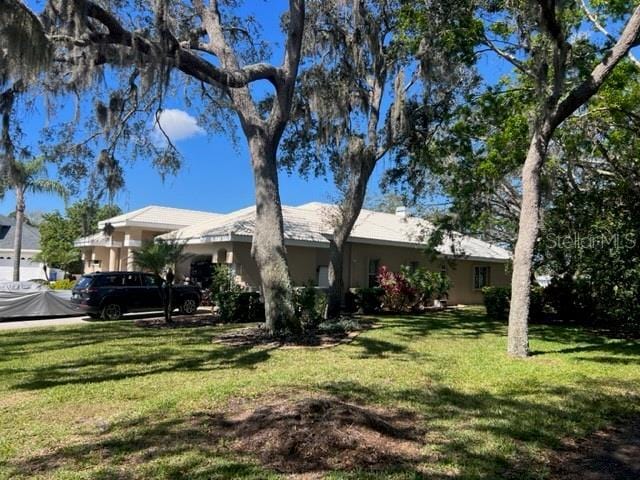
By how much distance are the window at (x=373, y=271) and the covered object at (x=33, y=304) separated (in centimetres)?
1176

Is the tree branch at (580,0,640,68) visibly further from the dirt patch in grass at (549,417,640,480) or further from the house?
the house

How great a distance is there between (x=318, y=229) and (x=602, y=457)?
1678 centimetres

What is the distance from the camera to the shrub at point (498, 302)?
18.9 m

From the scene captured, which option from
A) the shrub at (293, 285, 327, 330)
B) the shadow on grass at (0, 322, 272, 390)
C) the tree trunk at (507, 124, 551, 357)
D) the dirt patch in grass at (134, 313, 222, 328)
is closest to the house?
the dirt patch in grass at (134, 313, 222, 328)

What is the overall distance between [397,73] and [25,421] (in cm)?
1289

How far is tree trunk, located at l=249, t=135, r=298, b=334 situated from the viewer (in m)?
11.9

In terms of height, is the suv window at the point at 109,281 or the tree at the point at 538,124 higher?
the tree at the point at 538,124

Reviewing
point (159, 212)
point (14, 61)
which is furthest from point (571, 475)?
point (159, 212)

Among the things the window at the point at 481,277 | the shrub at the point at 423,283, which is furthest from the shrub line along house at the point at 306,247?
the shrub at the point at 423,283

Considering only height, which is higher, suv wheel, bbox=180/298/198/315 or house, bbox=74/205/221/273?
house, bbox=74/205/221/273

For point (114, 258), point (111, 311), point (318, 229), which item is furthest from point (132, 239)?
point (318, 229)

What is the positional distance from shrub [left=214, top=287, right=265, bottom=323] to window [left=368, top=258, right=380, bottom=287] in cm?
768

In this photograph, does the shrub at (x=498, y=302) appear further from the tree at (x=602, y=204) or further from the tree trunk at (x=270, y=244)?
the tree trunk at (x=270, y=244)

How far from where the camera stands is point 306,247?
20.0m
